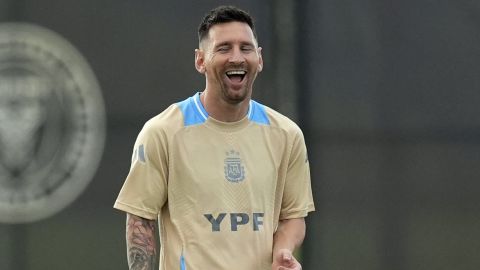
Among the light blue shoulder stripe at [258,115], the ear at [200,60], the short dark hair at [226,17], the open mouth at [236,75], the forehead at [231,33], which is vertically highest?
the short dark hair at [226,17]

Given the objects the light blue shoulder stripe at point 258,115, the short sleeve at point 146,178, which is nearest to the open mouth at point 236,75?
the light blue shoulder stripe at point 258,115

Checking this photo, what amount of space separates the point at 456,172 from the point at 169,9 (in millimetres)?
1780

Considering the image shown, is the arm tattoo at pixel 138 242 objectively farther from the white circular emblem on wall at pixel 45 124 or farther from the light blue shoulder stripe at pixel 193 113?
the white circular emblem on wall at pixel 45 124

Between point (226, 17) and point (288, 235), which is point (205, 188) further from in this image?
point (226, 17)

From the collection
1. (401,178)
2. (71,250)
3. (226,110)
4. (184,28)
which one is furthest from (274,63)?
(226,110)

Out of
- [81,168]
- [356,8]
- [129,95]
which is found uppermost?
[356,8]

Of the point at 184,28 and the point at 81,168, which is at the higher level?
the point at 184,28

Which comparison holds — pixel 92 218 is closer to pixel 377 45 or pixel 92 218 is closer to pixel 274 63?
pixel 274 63

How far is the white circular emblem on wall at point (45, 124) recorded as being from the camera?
19.9ft

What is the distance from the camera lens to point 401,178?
6.30 m

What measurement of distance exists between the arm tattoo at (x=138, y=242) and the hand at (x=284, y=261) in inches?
17.9

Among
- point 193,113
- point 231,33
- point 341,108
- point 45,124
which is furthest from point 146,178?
point 341,108

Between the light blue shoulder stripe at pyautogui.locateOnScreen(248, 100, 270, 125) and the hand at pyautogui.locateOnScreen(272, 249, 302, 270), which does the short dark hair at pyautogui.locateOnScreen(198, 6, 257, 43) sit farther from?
the hand at pyautogui.locateOnScreen(272, 249, 302, 270)

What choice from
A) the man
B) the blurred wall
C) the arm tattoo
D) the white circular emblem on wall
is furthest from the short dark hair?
the white circular emblem on wall
